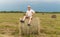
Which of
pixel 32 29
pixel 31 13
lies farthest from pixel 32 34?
pixel 31 13

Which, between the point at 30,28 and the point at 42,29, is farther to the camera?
the point at 42,29

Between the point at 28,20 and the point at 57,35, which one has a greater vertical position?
the point at 28,20

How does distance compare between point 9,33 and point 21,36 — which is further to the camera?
point 9,33

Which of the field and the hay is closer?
the hay

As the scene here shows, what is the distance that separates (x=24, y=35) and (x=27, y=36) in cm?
38

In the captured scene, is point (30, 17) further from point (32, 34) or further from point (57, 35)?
point (57, 35)

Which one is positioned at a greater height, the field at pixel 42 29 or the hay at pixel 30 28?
the hay at pixel 30 28

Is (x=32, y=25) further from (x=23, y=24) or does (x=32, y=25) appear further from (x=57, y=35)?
(x=57, y=35)

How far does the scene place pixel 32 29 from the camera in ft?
45.3

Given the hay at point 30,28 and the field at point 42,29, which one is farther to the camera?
the field at point 42,29

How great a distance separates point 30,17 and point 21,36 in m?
1.30

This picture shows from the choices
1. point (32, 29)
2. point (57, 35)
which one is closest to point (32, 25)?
point (32, 29)

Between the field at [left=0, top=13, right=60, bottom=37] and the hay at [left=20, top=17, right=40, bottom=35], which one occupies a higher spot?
the hay at [left=20, top=17, right=40, bottom=35]

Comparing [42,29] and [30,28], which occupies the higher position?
[30,28]
